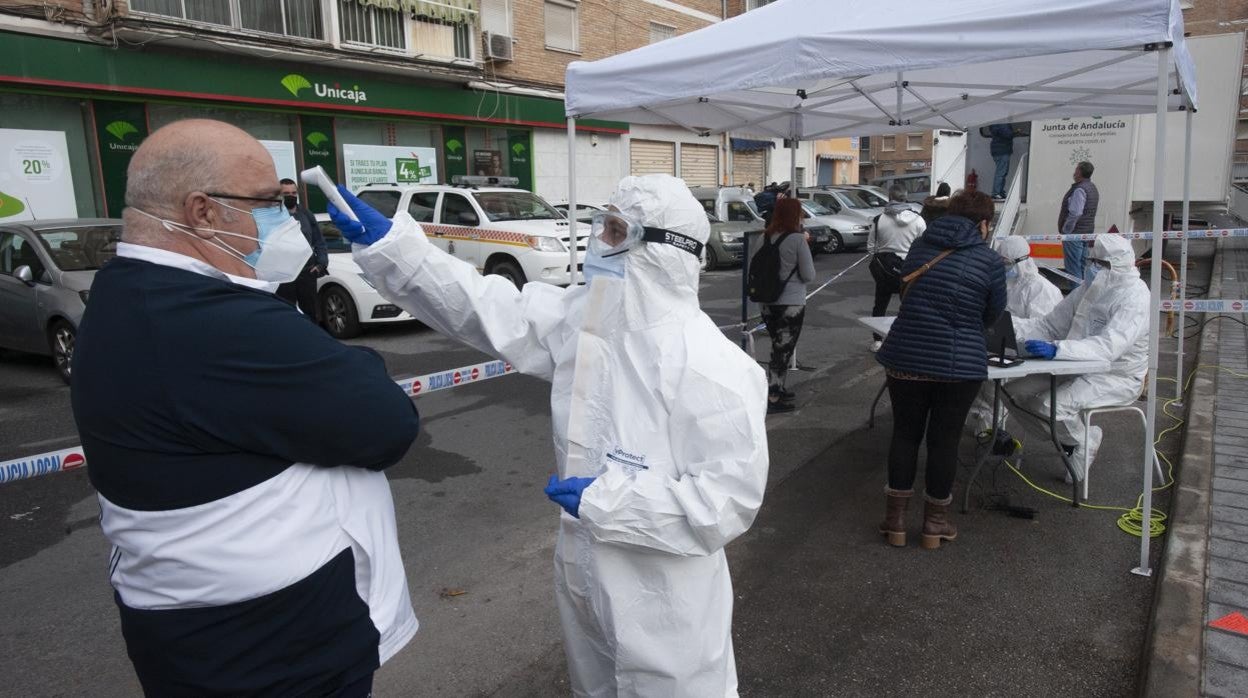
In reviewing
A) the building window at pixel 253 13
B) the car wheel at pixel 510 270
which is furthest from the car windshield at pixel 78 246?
the building window at pixel 253 13

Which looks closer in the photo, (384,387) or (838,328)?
(384,387)

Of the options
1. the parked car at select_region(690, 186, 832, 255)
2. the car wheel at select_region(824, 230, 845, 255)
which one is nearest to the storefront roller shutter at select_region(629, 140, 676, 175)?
the parked car at select_region(690, 186, 832, 255)

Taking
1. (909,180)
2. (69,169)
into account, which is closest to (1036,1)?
(69,169)

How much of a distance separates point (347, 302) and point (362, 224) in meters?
8.09

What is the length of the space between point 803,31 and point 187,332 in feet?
12.6

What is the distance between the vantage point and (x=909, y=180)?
2567 centimetres

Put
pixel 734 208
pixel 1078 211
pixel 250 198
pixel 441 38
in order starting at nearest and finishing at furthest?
pixel 250 198, pixel 1078 211, pixel 441 38, pixel 734 208

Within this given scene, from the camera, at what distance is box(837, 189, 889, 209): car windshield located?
21.3 metres

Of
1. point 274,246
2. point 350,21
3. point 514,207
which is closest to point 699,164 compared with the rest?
point 350,21

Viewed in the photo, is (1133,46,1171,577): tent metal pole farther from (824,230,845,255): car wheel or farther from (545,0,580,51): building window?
(545,0,580,51): building window

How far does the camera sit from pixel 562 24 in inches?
818

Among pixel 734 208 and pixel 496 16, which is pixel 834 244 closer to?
pixel 734 208

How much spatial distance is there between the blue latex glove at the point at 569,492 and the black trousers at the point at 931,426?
103 inches

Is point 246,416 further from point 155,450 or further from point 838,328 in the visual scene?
point 838,328
